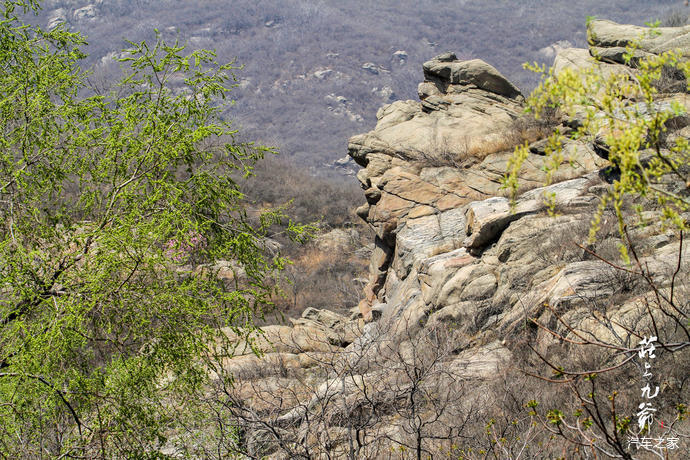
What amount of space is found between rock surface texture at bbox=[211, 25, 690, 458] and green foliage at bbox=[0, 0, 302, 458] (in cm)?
119

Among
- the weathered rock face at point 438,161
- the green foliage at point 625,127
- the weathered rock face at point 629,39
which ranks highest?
the green foliage at point 625,127

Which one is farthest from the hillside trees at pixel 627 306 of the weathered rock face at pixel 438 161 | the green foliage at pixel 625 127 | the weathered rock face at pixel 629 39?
the weathered rock face at pixel 629 39

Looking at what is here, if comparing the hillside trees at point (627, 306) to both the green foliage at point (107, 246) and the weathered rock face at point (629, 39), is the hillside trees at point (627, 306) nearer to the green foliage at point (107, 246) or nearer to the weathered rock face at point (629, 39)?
the green foliage at point (107, 246)

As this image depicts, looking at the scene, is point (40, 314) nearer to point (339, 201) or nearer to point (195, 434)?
point (195, 434)

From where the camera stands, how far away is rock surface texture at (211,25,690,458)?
6.73 metres

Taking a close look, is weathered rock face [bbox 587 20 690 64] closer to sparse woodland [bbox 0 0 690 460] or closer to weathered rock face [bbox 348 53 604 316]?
sparse woodland [bbox 0 0 690 460]

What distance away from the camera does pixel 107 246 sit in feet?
15.7

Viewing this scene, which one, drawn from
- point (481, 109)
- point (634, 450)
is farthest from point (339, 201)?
point (634, 450)

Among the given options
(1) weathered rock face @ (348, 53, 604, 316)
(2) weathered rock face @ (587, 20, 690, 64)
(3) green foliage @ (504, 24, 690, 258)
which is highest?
(3) green foliage @ (504, 24, 690, 258)

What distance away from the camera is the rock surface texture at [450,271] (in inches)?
265

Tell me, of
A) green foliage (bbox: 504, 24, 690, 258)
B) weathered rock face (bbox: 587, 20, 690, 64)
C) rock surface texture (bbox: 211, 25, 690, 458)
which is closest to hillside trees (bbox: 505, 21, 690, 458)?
green foliage (bbox: 504, 24, 690, 258)

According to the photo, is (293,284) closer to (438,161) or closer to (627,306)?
(627,306)

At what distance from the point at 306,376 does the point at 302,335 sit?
2615 mm

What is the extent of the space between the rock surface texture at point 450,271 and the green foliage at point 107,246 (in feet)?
3.91
